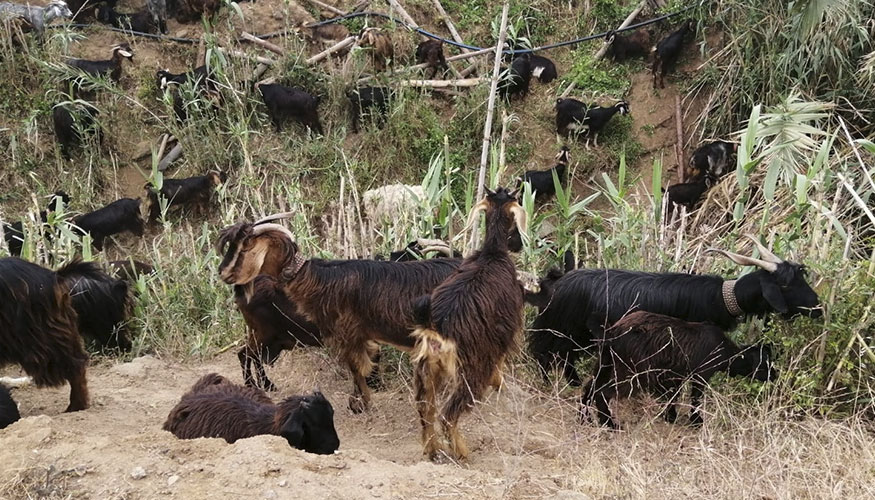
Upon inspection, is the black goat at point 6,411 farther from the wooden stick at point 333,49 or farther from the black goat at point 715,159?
the wooden stick at point 333,49

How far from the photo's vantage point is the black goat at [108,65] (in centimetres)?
1382

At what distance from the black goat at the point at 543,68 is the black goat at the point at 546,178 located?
192cm

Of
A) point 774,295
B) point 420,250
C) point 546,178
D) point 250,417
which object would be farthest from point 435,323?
point 546,178

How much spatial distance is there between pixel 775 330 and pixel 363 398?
115 inches

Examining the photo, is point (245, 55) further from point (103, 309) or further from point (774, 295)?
point (774, 295)

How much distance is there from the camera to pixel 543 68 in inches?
571

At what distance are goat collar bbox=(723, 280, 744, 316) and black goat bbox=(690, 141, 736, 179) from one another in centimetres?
605

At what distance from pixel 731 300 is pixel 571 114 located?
7.98 meters

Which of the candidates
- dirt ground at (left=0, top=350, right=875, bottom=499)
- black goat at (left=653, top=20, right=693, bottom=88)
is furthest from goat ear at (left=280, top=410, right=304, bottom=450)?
black goat at (left=653, top=20, right=693, bottom=88)

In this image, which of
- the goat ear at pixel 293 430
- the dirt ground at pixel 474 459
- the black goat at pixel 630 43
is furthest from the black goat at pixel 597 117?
the goat ear at pixel 293 430

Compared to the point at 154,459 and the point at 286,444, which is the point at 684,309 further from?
the point at 154,459

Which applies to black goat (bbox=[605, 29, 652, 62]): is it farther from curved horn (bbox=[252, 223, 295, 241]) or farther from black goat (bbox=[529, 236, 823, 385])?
curved horn (bbox=[252, 223, 295, 241])

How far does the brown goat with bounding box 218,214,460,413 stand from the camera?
569 cm

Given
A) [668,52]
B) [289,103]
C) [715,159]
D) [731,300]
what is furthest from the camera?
[668,52]
